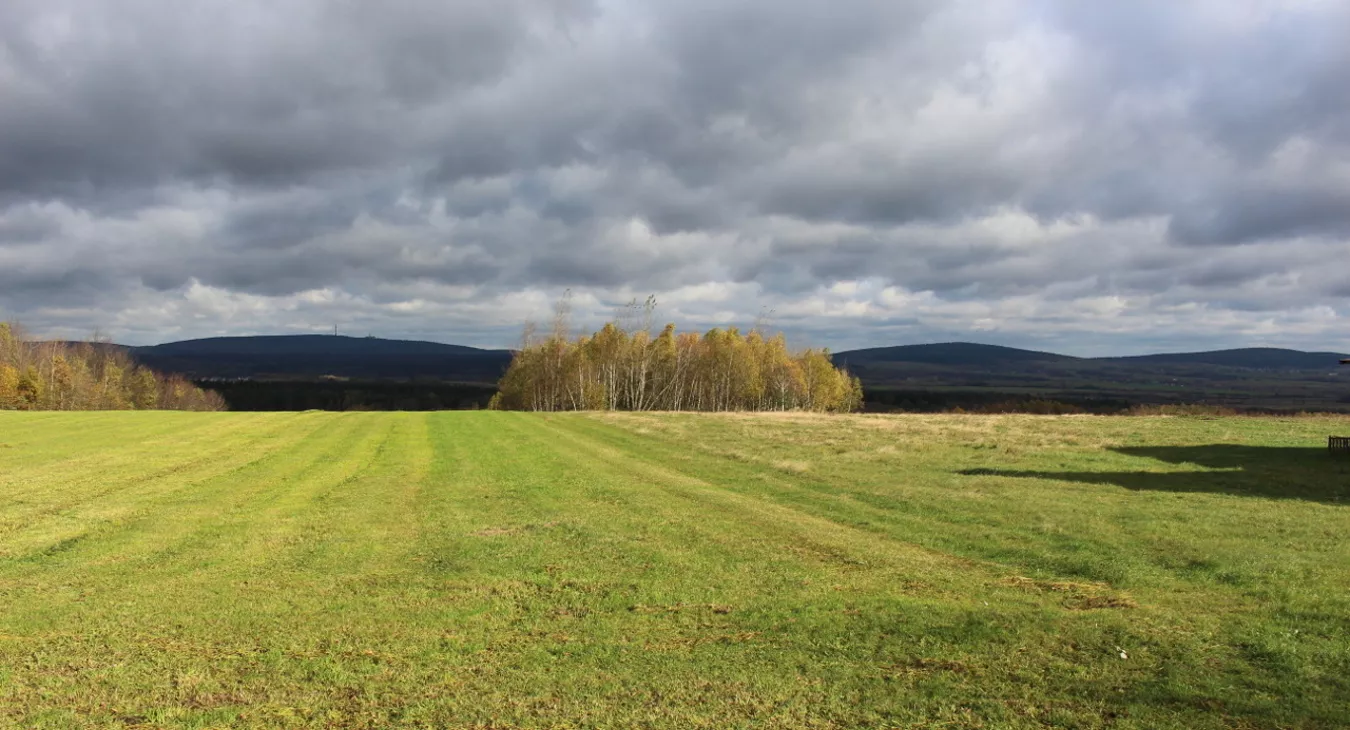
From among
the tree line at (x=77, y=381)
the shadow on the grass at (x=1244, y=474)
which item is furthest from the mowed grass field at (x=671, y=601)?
the tree line at (x=77, y=381)

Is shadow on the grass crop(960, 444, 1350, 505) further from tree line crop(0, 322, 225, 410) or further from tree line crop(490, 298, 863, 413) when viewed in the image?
tree line crop(0, 322, 225, 410)

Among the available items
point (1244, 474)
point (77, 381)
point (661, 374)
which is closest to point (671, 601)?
point (1244, 474)

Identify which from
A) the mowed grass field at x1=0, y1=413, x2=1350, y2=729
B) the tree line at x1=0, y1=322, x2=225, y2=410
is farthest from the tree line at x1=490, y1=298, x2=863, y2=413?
the mowed grass field at x1=0, y1=413, x2=1350, y2=729

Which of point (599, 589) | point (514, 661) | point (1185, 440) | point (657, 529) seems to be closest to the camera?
point (514, 661)

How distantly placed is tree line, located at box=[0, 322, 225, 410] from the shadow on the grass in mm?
106464

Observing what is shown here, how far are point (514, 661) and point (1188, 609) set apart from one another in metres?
8.11

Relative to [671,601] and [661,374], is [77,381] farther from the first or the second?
[671,601]

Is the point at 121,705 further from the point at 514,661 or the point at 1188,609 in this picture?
the point at 1188,609

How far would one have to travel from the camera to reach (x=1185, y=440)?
38.6 metres

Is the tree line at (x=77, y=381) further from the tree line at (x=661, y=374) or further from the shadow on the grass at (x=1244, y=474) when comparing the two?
the shadow on the grass at (x=1244, y=474)

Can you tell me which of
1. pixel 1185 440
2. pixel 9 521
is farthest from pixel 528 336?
pixel 9 521

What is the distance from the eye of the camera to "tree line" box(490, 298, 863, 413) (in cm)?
9512

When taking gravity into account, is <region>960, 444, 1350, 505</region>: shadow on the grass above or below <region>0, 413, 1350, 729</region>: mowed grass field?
below

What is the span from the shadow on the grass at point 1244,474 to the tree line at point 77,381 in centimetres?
10646
